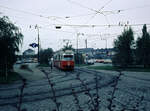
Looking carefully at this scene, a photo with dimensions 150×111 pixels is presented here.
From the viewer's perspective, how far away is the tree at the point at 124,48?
31453mm

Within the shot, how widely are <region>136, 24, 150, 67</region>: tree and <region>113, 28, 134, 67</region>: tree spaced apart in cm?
165

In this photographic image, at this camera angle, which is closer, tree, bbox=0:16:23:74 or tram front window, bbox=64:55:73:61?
tree, bbox=0:16:23:74

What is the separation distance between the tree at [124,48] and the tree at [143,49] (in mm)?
1652

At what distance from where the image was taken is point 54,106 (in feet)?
21.7

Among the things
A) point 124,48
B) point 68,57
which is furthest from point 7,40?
point 124,48

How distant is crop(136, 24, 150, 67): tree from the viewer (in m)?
28.7

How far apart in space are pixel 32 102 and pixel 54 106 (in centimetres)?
137

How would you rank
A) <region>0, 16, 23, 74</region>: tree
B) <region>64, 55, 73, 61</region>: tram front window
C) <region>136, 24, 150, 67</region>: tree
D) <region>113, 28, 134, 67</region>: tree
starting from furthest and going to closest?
<region>113, 28, 134, 67</region>: tree, <region>136, 24, 150, 67</region>: tree, <region>64, 55, 73, 61</region>: tram front window, <region>0, 16, 23, 74</region>: tree

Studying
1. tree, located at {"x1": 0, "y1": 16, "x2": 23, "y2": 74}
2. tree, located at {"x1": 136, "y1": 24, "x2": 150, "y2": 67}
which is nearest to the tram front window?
tree, located at {"x1": 0, "y1": 16, "x2": 23, "y2": 74}

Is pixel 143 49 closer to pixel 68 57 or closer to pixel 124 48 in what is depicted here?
pixel 124 48

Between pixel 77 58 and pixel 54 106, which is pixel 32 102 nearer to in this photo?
pixel 54 106

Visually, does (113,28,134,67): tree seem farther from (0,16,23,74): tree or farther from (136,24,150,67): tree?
(0,16,23,74): tree

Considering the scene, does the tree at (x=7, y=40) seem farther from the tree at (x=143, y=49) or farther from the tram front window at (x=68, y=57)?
the tree at (x=143, y=49)

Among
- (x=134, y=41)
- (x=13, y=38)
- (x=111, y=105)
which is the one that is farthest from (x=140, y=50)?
(x=111, y=105)
